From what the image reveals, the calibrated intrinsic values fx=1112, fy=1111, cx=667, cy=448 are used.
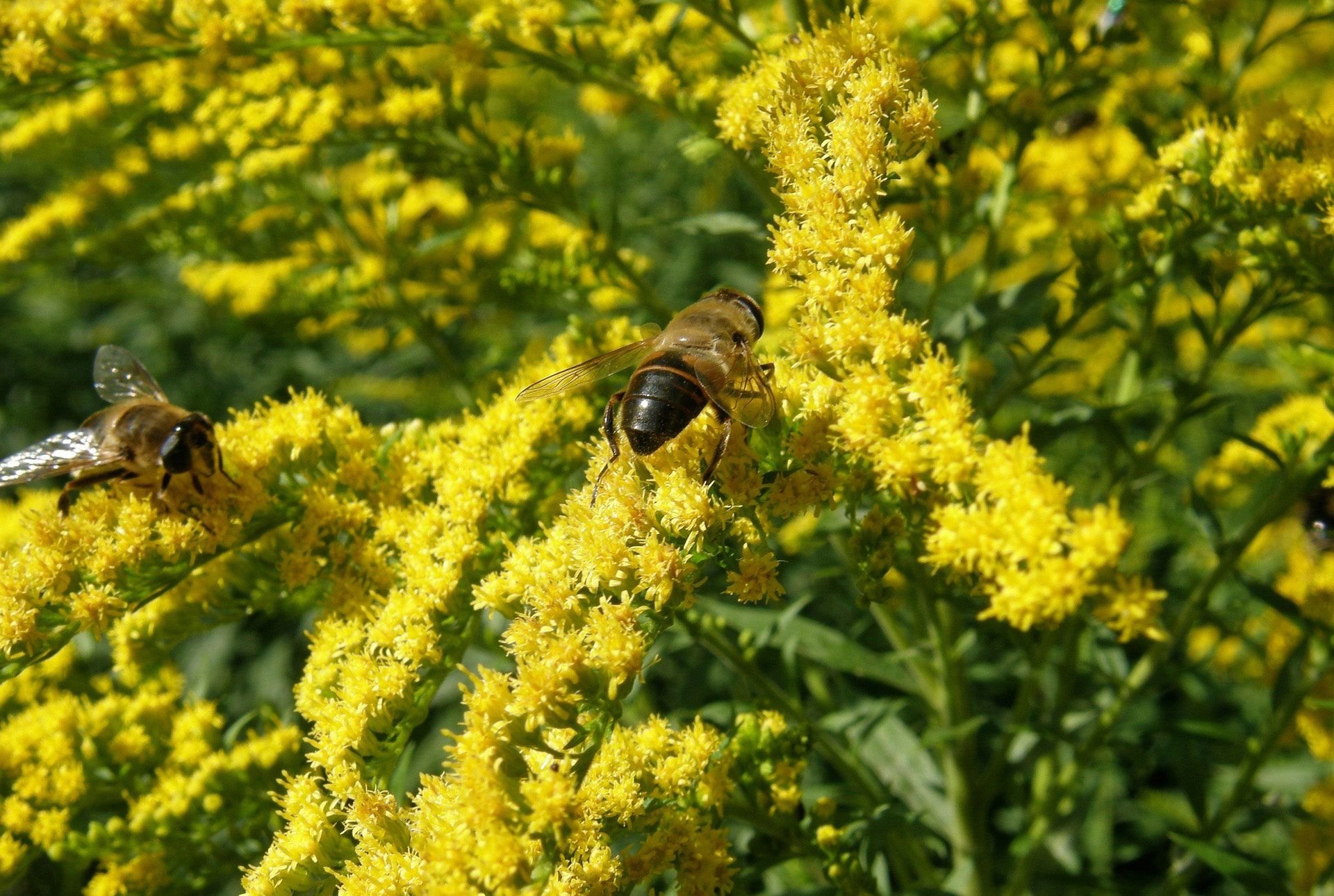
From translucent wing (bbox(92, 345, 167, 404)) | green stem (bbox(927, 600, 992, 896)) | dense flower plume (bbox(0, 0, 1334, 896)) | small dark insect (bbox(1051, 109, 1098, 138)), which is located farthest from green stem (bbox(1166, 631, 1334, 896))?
translucent wing (bbox(92, 345, 167, 404))

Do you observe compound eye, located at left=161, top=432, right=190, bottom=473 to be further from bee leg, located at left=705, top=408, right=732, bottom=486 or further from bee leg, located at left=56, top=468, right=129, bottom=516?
bee leg, located at left=705, top=408, right=732, bottom=486

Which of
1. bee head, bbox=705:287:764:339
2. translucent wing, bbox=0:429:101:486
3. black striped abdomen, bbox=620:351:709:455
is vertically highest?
black striped abdomen, bbox=620:351:709:455

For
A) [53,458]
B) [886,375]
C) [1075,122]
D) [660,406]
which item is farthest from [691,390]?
[1075,122]

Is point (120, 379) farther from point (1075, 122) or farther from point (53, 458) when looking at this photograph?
point (1075, 122)

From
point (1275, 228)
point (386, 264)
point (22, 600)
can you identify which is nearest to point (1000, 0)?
point (1275, 228)

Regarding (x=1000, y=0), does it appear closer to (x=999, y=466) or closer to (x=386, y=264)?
(x=999, y=466)

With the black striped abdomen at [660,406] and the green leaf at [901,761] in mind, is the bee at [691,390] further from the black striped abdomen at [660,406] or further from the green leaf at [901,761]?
the green leaf at [901,761]
